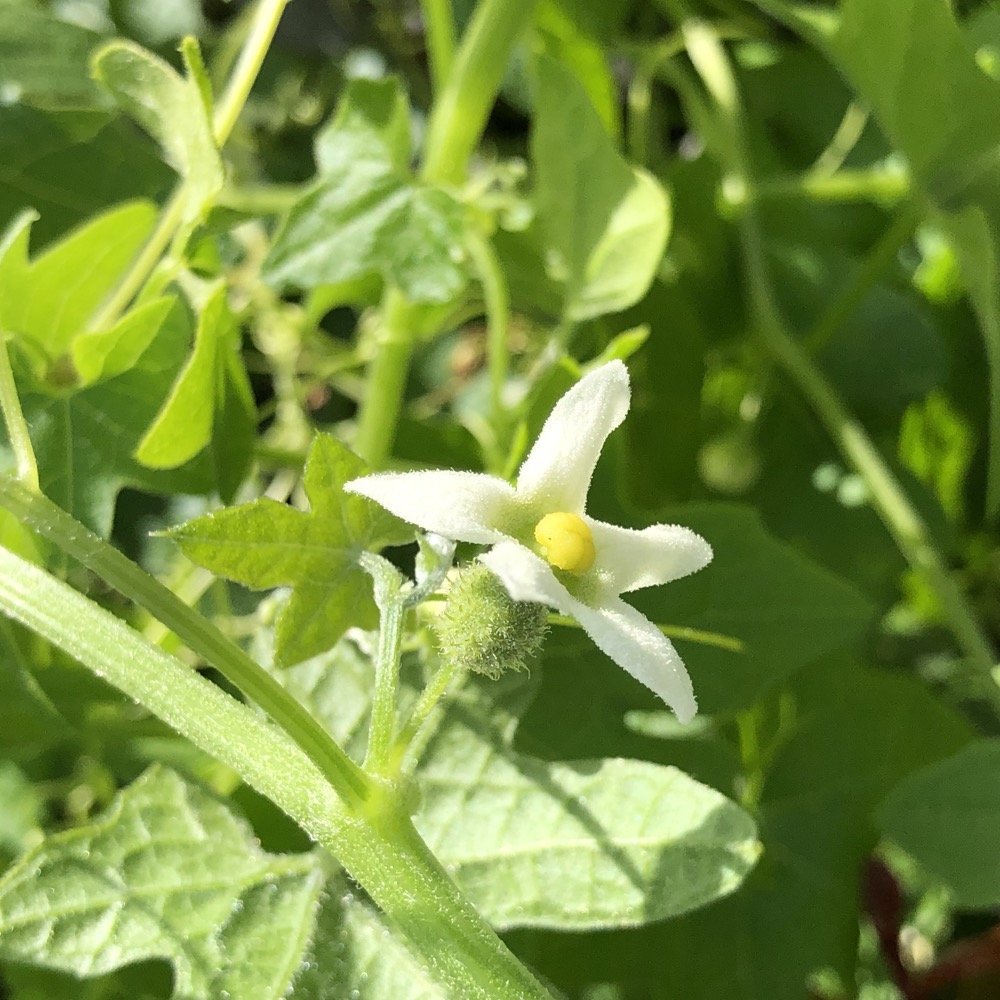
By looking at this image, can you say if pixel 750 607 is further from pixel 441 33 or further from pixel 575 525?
pixel 441 33

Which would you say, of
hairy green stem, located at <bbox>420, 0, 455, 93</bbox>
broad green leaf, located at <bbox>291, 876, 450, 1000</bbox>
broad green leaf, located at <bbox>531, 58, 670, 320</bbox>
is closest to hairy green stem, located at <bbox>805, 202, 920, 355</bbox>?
broad green leaf, located at <bbox>531, 58, 670, 320</bbox>

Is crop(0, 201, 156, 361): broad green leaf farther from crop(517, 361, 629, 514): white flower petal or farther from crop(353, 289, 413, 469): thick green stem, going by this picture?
crop(517, 361, 629, 514): white flower petal

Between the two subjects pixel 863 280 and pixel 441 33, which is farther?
pixel 863 280

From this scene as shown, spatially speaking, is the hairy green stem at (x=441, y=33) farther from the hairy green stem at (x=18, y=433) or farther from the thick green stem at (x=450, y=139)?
the hairy green stem at (x=18, y=433)

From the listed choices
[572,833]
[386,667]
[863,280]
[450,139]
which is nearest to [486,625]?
[386,667]

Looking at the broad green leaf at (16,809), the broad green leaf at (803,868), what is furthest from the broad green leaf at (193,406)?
the broad green leaf at (16,809)

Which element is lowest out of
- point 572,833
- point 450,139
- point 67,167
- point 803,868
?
point 803,868
